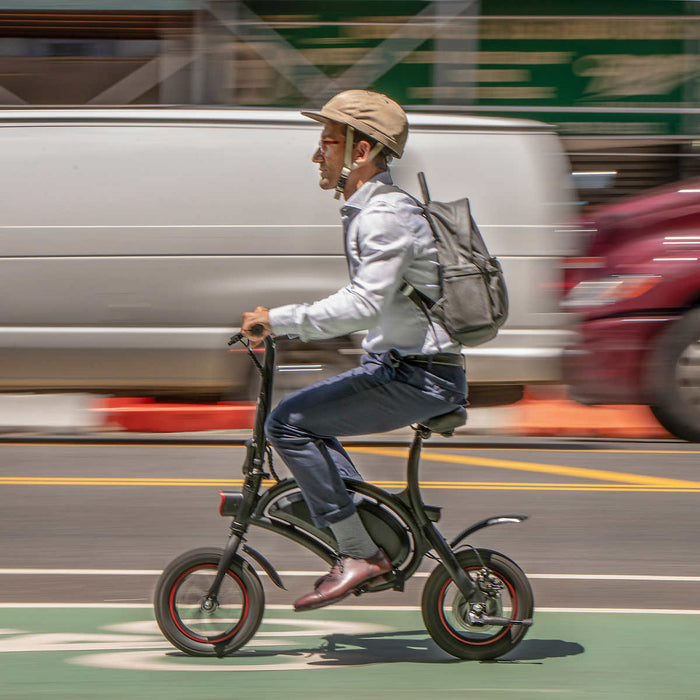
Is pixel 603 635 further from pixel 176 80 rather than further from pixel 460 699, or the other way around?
pixel 176 80

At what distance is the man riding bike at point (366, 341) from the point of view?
393cm

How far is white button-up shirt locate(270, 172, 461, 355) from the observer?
3.91 meters

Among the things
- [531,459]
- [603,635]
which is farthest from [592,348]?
[603,635]

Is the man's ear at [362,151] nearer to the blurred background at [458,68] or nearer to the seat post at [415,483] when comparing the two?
the seat post at [415,483]

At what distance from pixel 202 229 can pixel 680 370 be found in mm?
3320

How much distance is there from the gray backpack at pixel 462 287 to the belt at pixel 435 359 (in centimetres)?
8

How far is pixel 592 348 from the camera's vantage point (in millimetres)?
9172

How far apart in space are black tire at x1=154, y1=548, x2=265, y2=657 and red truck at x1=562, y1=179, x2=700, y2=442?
5282mm

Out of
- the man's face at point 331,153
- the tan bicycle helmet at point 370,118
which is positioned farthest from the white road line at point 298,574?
the tan bicycle helmet at point 370,118

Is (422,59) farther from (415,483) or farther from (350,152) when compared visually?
(415,483)

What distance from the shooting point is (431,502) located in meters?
7.18

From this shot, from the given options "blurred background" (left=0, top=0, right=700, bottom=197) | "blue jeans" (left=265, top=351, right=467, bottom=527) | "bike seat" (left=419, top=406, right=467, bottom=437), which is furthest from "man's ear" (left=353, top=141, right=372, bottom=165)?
"blurred background" (left=0, top=0, right=700, bottom=197)

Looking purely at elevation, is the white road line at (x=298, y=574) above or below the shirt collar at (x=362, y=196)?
below

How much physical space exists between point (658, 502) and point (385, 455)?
6.75 feet
